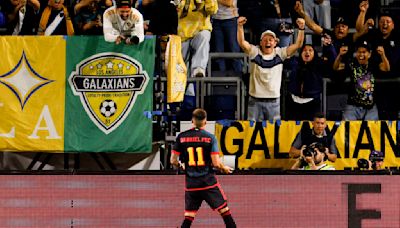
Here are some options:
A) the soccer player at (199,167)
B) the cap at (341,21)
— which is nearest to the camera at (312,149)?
the soccer player at (199,167)

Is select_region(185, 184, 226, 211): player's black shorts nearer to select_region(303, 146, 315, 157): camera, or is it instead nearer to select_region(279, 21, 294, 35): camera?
select_region(303, 146, 315, 157): camera

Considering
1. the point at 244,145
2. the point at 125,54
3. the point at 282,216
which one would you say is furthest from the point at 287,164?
the point at 125,54

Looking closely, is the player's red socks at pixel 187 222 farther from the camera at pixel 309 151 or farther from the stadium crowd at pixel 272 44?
the stadium crowd at pixel 272 44

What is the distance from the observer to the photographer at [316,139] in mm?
15273

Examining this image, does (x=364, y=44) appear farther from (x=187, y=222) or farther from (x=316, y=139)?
(x=187, y=222)

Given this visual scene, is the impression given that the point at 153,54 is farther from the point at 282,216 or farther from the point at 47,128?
the point at 282,216

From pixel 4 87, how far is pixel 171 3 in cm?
318

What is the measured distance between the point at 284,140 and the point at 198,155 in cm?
299

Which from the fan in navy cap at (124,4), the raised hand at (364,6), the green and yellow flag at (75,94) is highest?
the fan in navy cap at (124,4)

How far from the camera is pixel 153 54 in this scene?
1509 centimetres

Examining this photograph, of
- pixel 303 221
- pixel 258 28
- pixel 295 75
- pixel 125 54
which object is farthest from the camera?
pixel 258 28

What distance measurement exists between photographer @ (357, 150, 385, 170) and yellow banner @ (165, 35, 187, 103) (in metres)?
2.87

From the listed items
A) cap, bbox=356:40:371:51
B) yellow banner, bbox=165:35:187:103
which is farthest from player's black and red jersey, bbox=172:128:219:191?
cap, bbox=356:40:371:51

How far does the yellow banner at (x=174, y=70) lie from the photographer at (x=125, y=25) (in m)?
0.46
